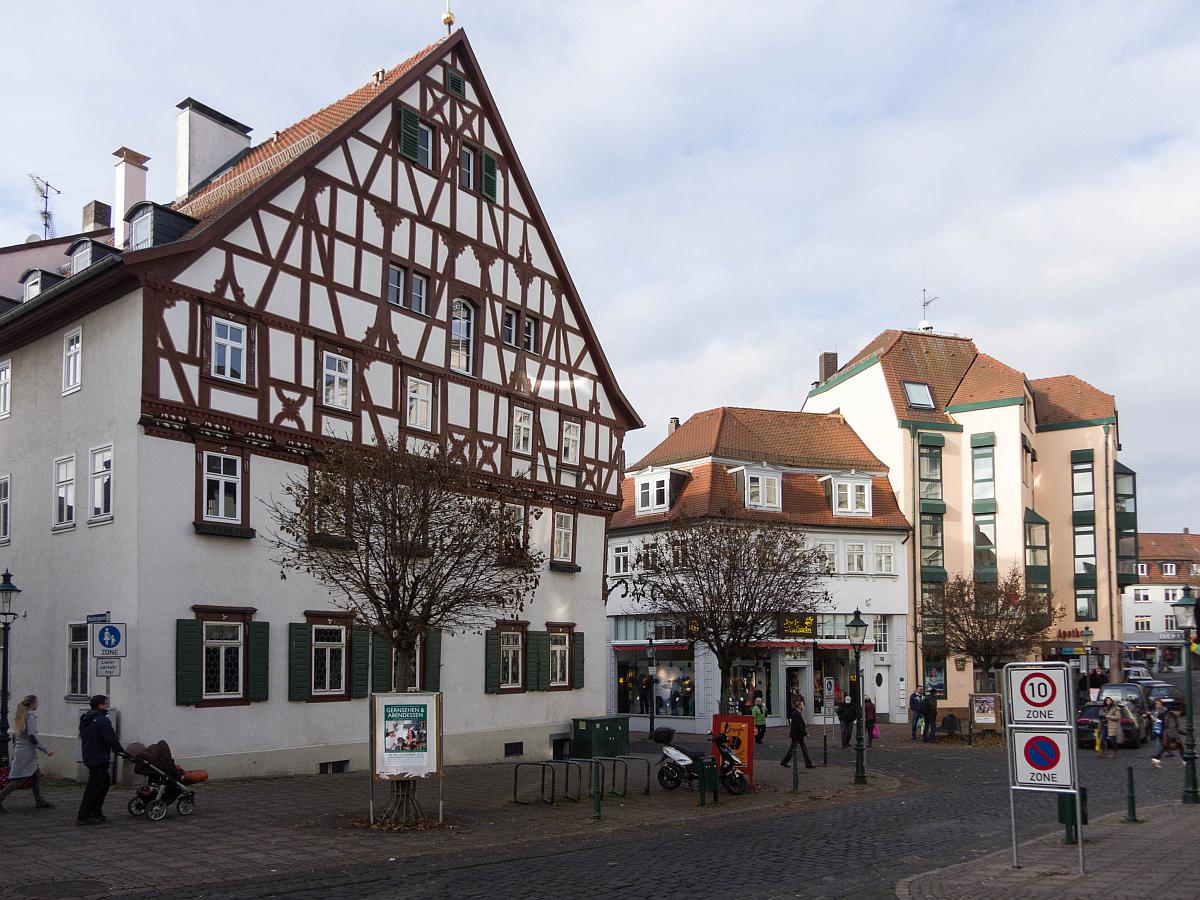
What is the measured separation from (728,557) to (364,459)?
11489 mm

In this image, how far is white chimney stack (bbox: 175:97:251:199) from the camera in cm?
3319

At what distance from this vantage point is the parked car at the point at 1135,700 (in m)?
37.7

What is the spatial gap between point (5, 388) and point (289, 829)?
14901 millimetres

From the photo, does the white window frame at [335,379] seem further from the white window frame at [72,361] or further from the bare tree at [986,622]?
the bare tree at [986,622]

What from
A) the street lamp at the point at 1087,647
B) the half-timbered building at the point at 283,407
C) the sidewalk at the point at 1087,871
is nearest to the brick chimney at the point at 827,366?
the street lamp at the point at 1087,647

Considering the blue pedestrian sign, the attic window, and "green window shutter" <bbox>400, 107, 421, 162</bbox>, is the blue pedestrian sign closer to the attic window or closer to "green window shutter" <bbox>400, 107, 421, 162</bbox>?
"green window shutter" <bbox>400, 107, 421, 162</bbox>

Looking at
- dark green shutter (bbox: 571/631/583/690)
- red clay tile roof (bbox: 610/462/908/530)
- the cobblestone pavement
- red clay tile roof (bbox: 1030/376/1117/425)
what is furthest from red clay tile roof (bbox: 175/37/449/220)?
red clay tile roof (bbox: 1030/376/1117/425)

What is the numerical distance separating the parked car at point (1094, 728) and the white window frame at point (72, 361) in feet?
95.2

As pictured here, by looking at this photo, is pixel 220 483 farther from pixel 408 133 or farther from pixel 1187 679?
pixel 1187 679

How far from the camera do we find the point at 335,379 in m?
27.0

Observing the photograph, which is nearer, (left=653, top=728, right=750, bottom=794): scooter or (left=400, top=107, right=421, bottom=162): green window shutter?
(left=653, top=728, right=750, bottom=794): scooter

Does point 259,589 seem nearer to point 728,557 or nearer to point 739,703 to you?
point 728,557

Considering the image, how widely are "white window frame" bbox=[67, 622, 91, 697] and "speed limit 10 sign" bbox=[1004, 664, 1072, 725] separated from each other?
17.2 m

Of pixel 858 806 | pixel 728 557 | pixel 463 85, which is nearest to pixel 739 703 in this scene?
pixel 728 557
